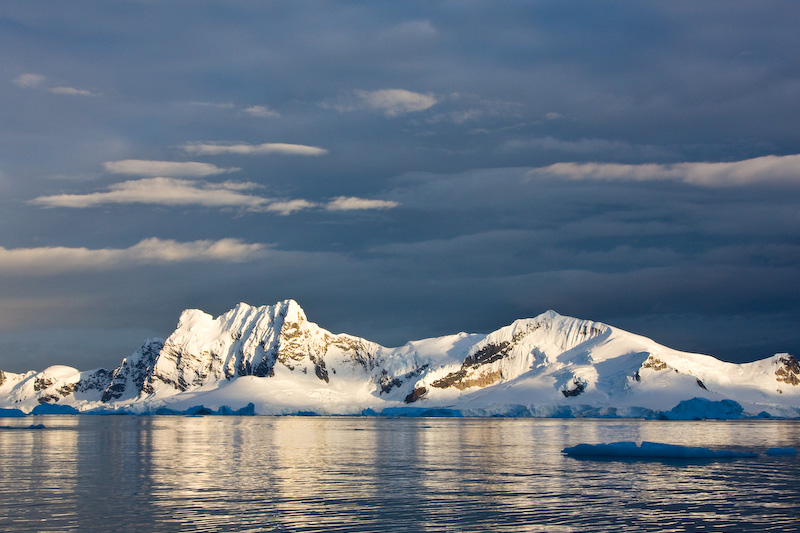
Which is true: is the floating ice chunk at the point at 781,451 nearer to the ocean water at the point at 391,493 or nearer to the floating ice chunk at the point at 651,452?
the ocean water at the point at 391,493

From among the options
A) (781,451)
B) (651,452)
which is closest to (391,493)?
(651,452)

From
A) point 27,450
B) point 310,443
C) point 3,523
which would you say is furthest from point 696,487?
point 27,450

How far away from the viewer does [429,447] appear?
265 ft

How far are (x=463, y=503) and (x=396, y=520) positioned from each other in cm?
582

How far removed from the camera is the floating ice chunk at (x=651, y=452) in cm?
6266

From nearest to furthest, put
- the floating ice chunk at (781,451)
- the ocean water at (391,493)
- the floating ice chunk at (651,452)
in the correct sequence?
the ocean water at (391,493) < the floating ice chunk at (651,452) < the floating ice chunk at (781,451)

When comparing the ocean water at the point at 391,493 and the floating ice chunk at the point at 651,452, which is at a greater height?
the ocean water at the point at 391,493

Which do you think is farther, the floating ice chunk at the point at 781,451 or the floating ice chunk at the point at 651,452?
the floating ice chunk at the point at 781,451

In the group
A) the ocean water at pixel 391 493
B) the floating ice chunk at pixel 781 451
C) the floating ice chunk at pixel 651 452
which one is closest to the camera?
the ocean water at pixel 391 493

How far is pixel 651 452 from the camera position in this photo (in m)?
63.2

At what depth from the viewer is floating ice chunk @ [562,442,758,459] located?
62.7 metres

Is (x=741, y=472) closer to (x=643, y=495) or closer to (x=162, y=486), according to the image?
(x=643, y=495)

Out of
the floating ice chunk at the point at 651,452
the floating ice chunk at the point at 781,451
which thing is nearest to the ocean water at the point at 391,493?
the floating ice chunk at the point at 651,452

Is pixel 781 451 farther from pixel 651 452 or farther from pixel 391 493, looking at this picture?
pixel 391 493
